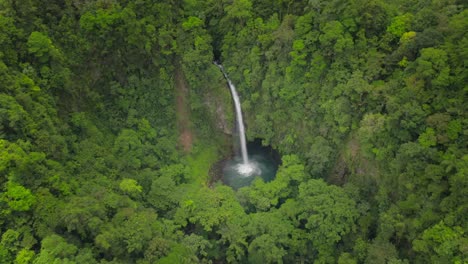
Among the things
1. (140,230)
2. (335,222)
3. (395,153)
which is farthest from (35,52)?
(395,153)

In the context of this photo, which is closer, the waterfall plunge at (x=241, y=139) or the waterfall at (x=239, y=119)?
the waterfall plunge at (x=241, y=139)

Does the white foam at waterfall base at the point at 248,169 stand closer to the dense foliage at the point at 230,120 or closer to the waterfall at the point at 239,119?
the waterfall at the point at 239,119

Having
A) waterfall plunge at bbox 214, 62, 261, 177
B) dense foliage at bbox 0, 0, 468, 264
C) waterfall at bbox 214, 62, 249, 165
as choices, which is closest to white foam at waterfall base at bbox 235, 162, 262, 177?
waterfall plunge at bbox 214, 62, 261, 177

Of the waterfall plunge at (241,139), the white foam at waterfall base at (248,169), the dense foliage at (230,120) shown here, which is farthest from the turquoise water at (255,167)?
the dense foliage at (230,120)

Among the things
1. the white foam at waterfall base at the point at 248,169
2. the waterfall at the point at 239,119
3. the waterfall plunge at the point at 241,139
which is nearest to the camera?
the white foam at waterfall base at the point at 248,169

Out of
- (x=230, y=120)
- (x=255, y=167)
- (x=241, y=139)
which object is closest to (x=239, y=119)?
(x=230, y=120)

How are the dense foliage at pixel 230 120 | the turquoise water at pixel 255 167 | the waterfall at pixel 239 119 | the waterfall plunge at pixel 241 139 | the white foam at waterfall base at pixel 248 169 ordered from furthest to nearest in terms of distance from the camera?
the waterfall at pixel 239 119
the waterfall plunge at pixel 241 139
the white foam at waterfall base at pixel 248 169
the turquoise water at pixel 255 167
the dense foliage at pixel 230 120
